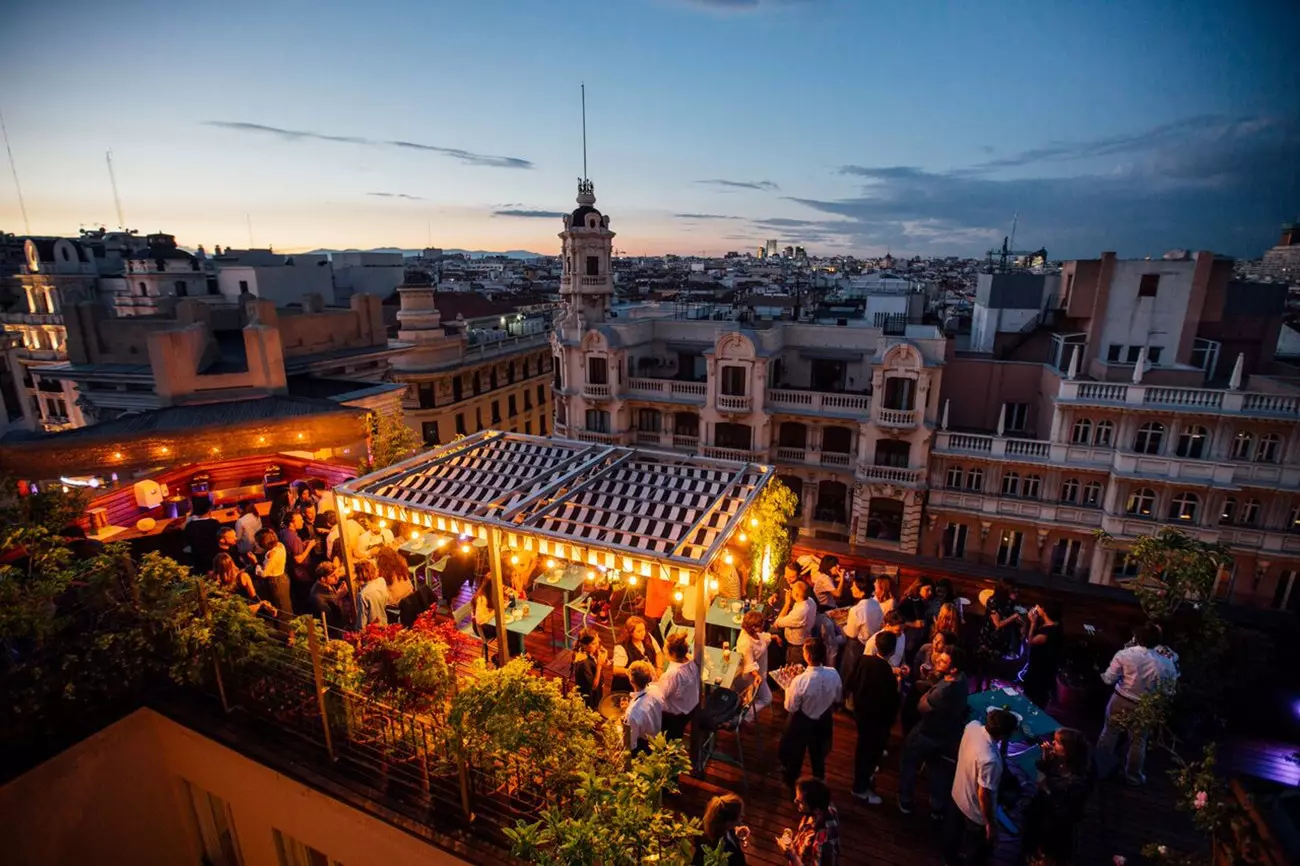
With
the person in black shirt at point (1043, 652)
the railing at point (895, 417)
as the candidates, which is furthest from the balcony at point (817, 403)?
the person in black shirt at point (1043, 652)

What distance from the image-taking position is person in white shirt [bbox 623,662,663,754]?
7254 millimetres

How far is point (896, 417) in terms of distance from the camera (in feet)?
92.2

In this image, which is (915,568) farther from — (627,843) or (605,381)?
(605,381)

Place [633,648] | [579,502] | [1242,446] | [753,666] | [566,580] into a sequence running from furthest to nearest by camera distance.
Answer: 1. [1242,446]
2. [566,580]
3. [579,502]
4. [633,648]
5. [753,666]

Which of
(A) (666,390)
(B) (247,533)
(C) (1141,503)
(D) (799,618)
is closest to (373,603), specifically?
(B) (247,533)

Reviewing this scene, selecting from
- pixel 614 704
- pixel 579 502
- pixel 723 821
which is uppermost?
pixel 579 502

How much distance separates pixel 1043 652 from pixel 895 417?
20113 mm

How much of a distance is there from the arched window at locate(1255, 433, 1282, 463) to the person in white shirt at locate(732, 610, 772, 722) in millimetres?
26719

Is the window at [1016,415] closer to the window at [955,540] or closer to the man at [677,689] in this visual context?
the window at [955,540]

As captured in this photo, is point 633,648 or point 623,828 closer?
point 623,828

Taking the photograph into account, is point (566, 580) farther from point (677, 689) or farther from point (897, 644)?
point (897, 644)

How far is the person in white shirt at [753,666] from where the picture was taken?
8.47 m

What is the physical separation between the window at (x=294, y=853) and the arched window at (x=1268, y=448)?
32.3 metres

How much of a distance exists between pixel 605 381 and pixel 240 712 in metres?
25.4
